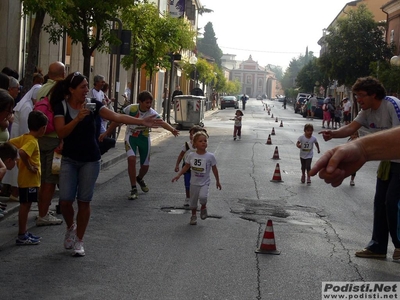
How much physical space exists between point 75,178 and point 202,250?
1.52 meters

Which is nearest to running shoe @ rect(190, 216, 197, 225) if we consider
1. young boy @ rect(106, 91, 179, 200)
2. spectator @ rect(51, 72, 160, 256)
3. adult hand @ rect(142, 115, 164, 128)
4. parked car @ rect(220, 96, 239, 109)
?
spectator @ rect(51, 72, 160, 256)

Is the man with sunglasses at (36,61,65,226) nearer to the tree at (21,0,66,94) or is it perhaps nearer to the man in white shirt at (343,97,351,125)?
the tree at (21,0,66,94)

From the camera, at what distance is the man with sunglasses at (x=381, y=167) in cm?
796

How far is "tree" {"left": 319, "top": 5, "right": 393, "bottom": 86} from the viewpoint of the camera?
167 ft

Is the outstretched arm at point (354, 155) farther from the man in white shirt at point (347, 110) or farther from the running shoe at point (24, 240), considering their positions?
the man in white shirt at point (347, 110)

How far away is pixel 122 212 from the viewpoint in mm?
10766

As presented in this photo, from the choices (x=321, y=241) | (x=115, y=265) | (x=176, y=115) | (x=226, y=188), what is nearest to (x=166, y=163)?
(x=226, y=188)

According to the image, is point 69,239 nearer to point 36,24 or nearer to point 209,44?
point 36,24

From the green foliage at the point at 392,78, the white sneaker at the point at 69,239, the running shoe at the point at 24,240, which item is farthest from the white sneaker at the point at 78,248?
Result: the green foliage at the point at 392,78

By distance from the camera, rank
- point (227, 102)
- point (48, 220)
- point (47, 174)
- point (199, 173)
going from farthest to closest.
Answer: point (227, 102), point (199, 173), point (48, 220), point (47, 174)

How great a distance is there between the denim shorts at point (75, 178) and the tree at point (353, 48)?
144 feet

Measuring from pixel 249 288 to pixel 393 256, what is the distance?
2195 millimetres

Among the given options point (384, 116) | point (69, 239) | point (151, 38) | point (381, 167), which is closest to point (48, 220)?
point (69, 239)

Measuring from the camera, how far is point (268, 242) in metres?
8.21
